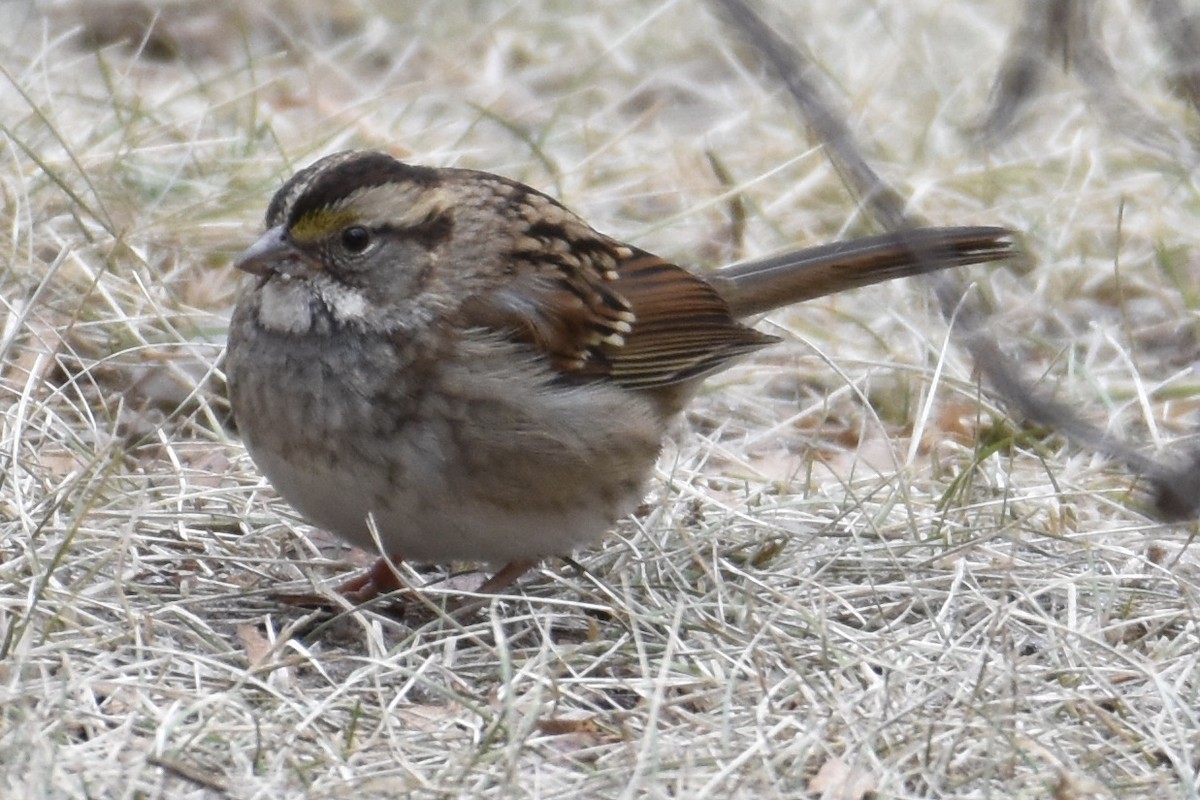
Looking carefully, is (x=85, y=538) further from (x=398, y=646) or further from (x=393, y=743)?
(x=393, y=743)

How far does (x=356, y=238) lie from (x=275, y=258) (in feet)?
0.56

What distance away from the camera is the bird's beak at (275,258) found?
353cm

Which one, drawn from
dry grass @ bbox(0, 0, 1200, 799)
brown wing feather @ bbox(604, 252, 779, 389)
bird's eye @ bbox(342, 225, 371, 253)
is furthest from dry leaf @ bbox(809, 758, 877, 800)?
bird's eye @ bbox(342, 225, 371, 253)

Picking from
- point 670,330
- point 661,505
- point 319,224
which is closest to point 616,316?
point 670,330

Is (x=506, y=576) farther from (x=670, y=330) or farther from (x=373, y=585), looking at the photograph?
(x=670, y=330)

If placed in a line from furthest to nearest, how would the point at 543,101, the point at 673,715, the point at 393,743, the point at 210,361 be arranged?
the point at 543,101, the point at 210,361, the point at 673,715, the point at 393,743

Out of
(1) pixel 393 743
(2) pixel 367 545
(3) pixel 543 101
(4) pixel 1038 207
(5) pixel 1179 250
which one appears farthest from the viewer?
(3) pixel 543 101

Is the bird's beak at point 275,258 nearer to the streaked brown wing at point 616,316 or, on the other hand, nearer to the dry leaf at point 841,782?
the streaked brown wing at point 616,316

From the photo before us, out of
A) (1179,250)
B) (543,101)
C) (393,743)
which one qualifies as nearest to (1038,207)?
(1179,250)

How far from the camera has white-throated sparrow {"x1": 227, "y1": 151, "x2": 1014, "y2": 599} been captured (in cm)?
348

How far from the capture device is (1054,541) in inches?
161

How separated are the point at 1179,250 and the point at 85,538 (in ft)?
11.2

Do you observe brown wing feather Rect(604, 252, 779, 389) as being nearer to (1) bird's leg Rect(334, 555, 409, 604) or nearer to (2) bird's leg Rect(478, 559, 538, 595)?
(2) bird's leg Rect(478, 559, 538, 595)

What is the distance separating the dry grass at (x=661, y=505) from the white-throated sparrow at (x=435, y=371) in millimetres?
200
